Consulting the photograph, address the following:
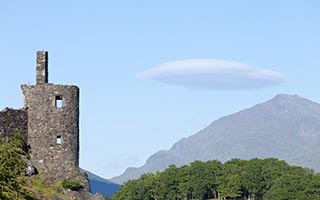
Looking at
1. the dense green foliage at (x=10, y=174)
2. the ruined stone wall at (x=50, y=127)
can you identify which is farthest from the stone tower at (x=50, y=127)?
the dense green foliage at (x=10, y=174)

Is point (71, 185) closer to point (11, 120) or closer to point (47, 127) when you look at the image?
point (47, 127)

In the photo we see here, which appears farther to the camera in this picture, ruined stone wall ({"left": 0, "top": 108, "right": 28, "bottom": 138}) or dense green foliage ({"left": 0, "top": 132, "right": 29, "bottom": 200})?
ruined stone wall ({"left": 0, "top": 108, "right": 28, "bottom": 138})

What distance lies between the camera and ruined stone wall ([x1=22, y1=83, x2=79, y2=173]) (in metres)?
58.8

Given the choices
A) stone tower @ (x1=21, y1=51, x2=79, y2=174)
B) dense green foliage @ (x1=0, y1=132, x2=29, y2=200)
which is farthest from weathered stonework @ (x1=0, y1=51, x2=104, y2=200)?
dense green foliage @ (x1=0, y1=132, x2=29, y2=200)

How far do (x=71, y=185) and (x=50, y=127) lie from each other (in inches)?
186

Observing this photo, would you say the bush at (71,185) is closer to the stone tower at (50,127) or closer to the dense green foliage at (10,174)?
the stone tower at (50,127)

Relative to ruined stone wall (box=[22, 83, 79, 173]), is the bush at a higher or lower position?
lower

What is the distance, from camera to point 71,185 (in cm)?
5925

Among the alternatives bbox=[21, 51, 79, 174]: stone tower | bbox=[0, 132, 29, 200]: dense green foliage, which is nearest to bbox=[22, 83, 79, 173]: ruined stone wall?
bbox=[21, 51, 79, 174]: stone tower

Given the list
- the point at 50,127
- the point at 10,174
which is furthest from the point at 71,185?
the point at 10,174

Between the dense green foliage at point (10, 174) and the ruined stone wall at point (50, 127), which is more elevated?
the ruined stone wall at point (50, 127)

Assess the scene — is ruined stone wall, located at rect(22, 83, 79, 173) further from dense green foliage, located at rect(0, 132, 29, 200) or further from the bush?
dense green foliage, located at rect(0, 132, 29, 200)

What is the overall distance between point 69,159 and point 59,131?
2.29 m

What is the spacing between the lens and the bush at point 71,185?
58.8 meters
